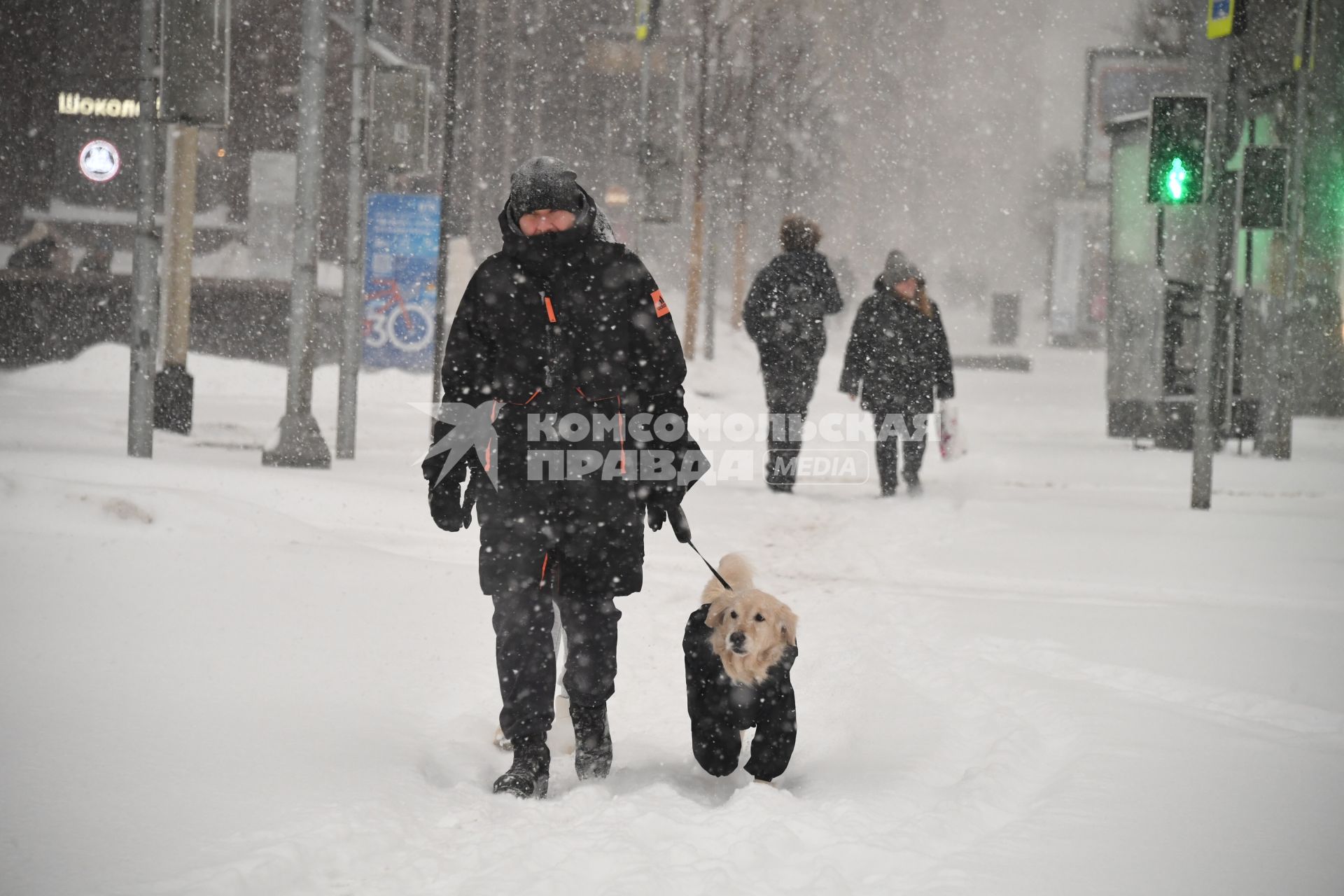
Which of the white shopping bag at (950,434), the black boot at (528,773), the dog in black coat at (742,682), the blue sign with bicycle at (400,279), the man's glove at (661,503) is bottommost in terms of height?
the black boot at (528,773)

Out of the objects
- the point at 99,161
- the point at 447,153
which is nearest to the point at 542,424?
the point at 447,153

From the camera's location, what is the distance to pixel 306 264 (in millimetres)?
9602

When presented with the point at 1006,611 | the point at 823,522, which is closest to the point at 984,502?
the point at 823,522

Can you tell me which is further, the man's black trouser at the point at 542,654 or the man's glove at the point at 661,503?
the man's glove at the point at 661,503

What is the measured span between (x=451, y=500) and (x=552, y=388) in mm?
449

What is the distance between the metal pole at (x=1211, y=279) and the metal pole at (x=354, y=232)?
268 inches

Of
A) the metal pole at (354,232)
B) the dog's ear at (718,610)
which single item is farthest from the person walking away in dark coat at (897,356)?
the dog's ear at (718,610)

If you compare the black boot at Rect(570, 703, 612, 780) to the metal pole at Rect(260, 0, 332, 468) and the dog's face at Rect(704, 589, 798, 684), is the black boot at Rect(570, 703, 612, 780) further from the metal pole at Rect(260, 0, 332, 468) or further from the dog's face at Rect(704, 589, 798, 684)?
the metal pole at Rect(260, 0, 332, 468)

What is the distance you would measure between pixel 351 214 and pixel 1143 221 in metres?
10.5

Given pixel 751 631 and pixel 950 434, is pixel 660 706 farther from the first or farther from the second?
pixel 950 434

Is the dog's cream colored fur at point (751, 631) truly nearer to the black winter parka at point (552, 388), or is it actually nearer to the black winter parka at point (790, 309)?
A: the black winter parka at point (552, 388)

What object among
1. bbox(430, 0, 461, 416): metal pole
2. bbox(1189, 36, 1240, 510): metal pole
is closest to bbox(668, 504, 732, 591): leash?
bbox(1189, 36, 1240, 510): metal pole

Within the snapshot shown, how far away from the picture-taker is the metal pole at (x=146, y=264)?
8547mm

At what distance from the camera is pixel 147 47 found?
8.63 meters
